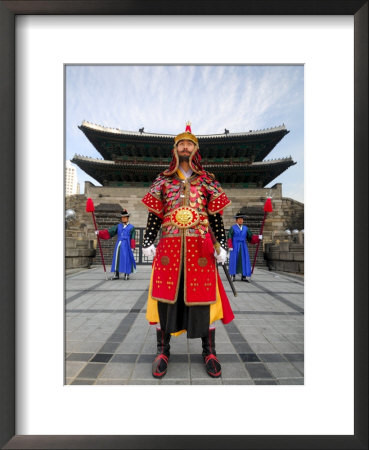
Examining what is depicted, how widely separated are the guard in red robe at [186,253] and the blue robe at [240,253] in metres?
4.86

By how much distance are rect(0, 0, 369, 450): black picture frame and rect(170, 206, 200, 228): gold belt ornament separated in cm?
102

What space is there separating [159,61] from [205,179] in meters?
0.89

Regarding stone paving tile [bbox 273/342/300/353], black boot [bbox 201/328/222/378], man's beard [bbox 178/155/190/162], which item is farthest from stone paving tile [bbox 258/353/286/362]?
man's beard [bbox 178/155/190/162]

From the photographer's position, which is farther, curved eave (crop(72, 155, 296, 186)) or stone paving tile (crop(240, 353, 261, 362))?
curved eave (crop(72, 155, 296, 186))

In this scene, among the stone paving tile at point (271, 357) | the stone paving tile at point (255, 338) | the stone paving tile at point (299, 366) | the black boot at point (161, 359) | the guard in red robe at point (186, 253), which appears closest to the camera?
the guard in red robe at point (186, 253)

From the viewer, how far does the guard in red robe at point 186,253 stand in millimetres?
1659

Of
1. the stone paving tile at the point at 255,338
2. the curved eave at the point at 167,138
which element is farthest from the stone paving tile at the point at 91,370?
the curved eave at the point at 167,138

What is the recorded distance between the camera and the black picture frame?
113 cm

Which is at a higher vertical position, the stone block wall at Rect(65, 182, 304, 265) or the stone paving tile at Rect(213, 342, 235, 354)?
the stone block wall at Rect(65, 182, 304, 265)

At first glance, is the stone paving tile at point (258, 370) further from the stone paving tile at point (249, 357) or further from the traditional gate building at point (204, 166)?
the traditional gate building at point (204, 166)

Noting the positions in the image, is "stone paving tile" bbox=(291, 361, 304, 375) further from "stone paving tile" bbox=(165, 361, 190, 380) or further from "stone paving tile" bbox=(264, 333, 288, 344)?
"stone paving tile" bbox=(165, 361, 190, 380)

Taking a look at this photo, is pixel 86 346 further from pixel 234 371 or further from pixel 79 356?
pixel 234 371
